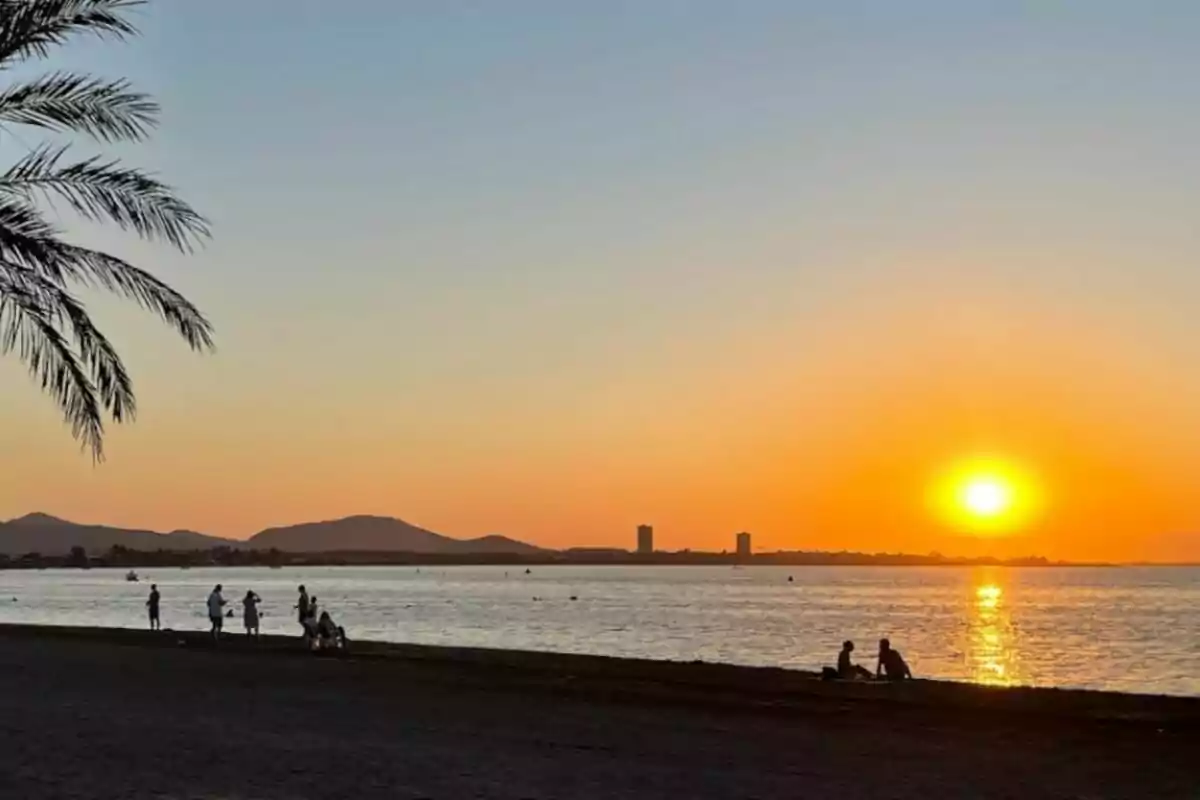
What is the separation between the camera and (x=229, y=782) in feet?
39.5

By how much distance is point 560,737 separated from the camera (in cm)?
1517

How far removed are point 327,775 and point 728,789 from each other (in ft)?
10.9

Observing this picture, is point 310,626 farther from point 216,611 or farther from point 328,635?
point 216,611

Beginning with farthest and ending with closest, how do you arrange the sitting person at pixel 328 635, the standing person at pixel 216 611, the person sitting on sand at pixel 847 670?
the standing person at pixel 216 611
the sitting person at pixel 328 635
the person sitting on sand at pixel 847 670

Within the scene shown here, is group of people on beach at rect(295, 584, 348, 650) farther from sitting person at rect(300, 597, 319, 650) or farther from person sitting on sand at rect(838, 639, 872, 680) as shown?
person sitting on sand at rect(838, 639, 872, 680)

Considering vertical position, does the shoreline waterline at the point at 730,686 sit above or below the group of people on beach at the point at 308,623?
below

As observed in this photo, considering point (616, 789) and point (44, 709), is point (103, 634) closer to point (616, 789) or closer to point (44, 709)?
point (44, 709)

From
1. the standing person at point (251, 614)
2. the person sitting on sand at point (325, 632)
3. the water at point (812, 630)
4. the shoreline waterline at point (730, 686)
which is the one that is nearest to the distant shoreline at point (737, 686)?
the shoreline waterline at point (730, 686)

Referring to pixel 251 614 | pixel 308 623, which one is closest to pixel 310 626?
pixel 308 623

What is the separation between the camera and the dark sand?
12.1m

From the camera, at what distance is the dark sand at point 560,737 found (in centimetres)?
1212

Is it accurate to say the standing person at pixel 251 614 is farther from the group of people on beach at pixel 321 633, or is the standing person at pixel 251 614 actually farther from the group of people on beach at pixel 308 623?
the group of people on beach at pixel 321 633

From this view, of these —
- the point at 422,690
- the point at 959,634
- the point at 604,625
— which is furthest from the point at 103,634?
the point at 959,634

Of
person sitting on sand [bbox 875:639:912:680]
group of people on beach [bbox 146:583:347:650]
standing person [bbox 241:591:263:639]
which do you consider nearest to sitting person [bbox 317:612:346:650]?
group of people on beach [bbox 146:583:347:650]
